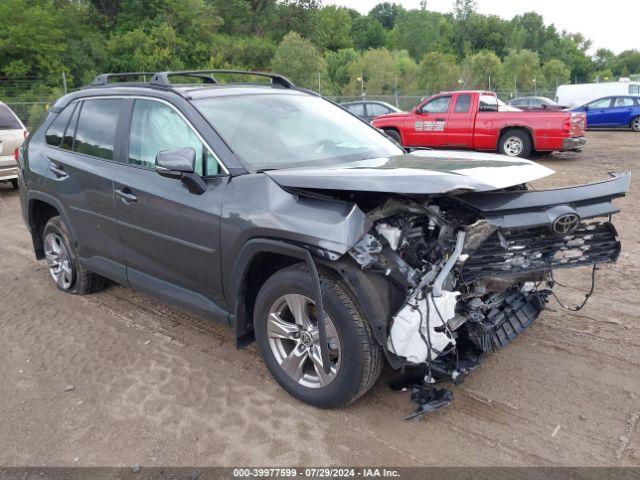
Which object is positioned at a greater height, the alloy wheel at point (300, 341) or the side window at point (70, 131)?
the side window at point (70, 131)

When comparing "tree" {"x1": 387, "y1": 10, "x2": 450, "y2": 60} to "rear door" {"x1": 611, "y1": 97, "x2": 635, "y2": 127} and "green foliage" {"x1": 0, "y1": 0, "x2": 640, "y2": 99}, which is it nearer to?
"green foliage" {"x1": 0, "y1": 0, "x2": 640, "y2": 99}

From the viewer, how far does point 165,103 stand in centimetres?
402

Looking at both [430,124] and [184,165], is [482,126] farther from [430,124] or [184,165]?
[184,165]

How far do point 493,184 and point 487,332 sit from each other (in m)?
0.92

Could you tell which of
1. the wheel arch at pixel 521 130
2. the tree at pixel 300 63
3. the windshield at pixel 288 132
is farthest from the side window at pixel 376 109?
the tree at pixel 300 63

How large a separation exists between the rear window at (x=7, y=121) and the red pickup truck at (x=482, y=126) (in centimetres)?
861

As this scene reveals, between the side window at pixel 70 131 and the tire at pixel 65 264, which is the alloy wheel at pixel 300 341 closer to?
the tire at pixel 65 264

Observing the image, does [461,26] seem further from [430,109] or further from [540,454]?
[540,454]

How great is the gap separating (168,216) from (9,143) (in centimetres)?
849

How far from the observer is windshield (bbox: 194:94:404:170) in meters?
3.77

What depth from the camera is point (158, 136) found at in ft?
13.4

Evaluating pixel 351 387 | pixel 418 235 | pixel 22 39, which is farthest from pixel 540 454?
pixel 22 39

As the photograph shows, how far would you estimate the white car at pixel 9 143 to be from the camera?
10.6 m

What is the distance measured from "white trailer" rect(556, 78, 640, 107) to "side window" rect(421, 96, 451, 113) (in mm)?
17962
